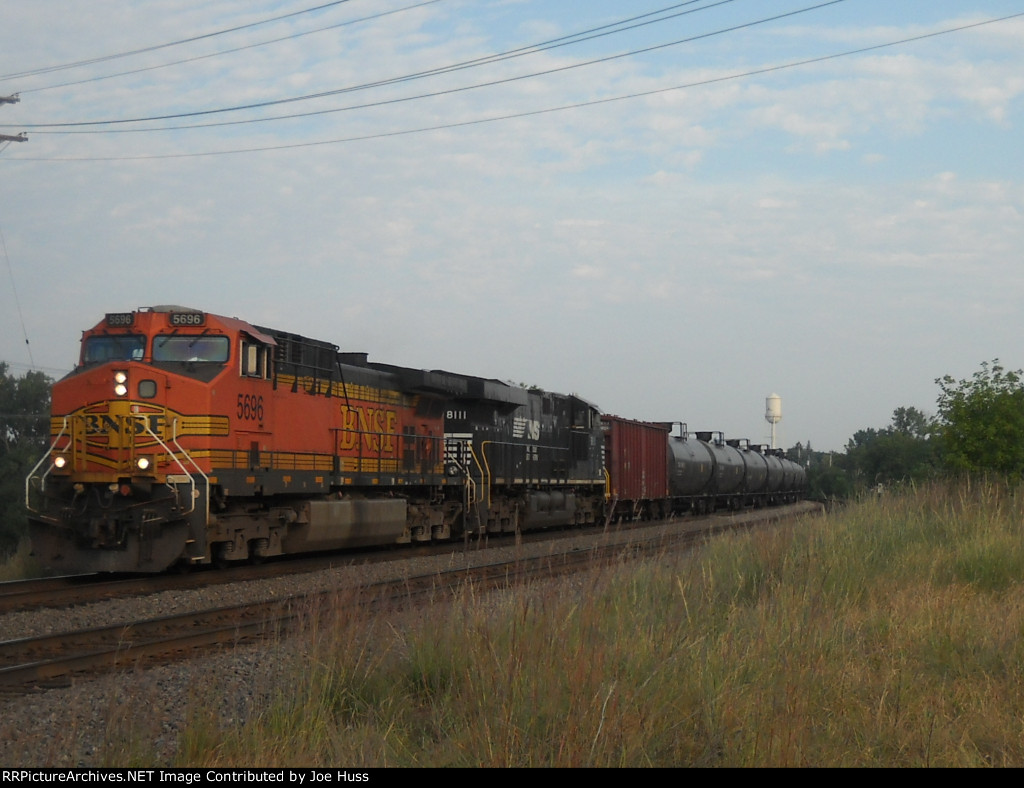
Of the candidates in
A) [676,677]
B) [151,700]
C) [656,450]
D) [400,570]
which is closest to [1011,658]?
[676,677]

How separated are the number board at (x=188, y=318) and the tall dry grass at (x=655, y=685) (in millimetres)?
7689

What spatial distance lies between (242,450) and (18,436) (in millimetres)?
50863

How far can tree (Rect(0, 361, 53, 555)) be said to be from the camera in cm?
4791

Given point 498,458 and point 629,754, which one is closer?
point 629,754

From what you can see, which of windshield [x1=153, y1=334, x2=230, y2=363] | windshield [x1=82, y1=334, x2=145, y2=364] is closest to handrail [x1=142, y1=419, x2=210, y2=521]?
windshield [x1=153, y1=334, x2=230, y2=363]

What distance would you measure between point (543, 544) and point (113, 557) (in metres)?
8.31

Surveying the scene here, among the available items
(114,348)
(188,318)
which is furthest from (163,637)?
(114,348)

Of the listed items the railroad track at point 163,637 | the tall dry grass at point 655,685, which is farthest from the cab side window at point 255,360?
the tall dry grass at point 655,685

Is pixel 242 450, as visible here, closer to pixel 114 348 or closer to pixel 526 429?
pixel 114 348

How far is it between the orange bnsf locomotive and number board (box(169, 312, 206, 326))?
0.02 metres

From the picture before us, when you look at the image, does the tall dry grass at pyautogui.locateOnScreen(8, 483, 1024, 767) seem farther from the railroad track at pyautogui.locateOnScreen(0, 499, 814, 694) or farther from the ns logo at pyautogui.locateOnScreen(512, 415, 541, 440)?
the ns logo at pyautogui.locateOnScreen(512, 415, 541, 440)

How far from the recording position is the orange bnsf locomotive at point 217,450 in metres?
13.1

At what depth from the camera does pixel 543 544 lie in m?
19.0

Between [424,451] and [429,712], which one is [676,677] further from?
[424,451]
